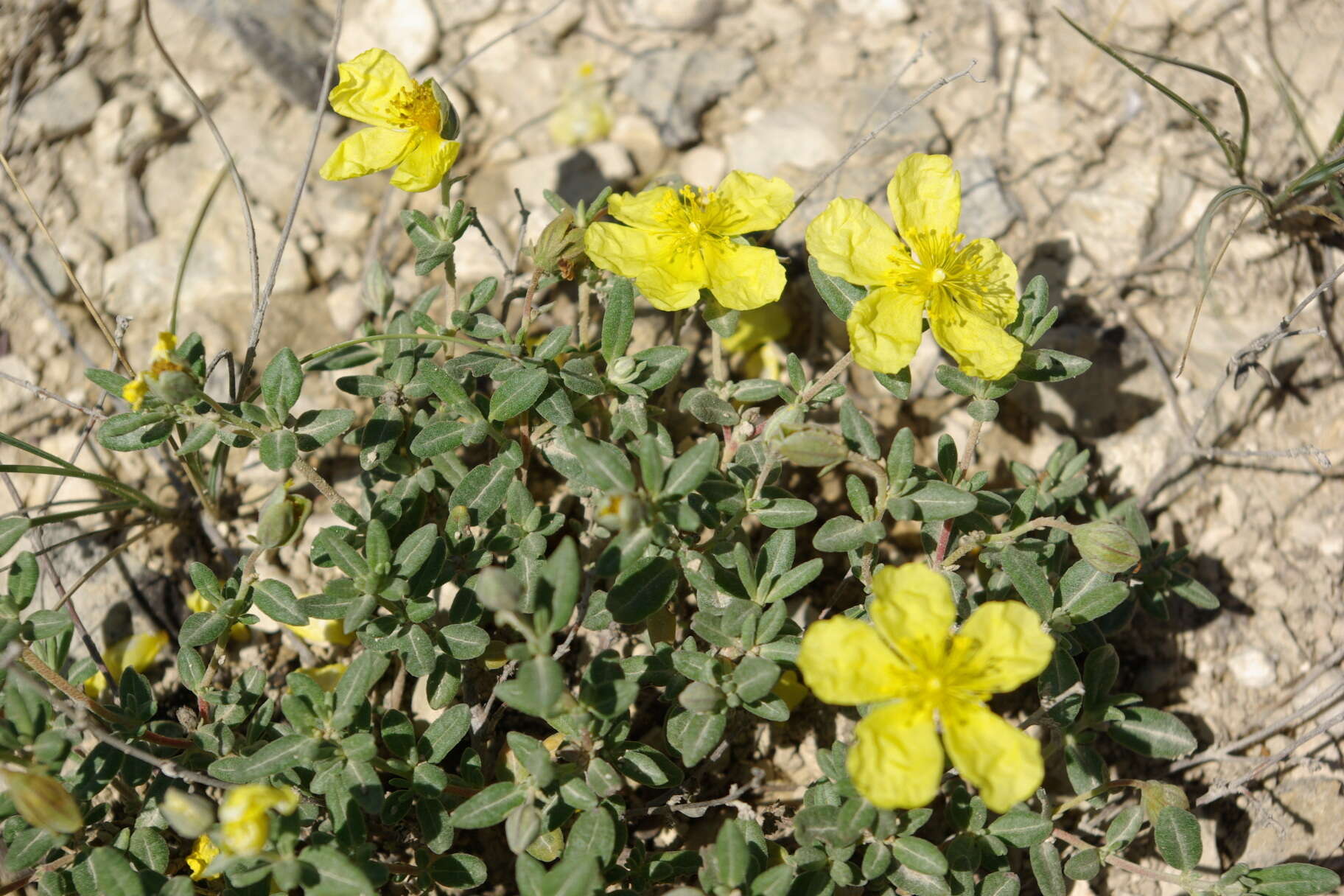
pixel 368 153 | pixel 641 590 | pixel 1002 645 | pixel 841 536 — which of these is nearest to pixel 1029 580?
pixel 1002 645

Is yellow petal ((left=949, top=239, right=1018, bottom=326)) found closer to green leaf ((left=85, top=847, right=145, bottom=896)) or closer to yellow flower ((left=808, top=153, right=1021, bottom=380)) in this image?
yellow flower ((left=808, top=153, right=1021, bottom=380))

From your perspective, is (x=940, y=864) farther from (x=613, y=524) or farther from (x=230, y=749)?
(x=230, y=749)

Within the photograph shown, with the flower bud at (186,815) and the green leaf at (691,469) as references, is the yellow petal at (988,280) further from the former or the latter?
the flower bud at (186,815)

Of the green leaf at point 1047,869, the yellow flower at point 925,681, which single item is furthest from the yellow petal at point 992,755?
the green leaf at point 1047,869

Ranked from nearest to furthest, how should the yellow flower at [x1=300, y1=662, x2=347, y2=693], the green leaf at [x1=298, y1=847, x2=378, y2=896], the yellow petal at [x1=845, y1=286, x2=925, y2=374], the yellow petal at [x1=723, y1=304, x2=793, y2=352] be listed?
the green leaf at [x1=298, y1=847, x2=378, y2=896], the yellow petal at [x1=845, y1=286, x2=925, y2=374], the yellow flower at [x1=300, y1=662, x2=347, y2=693], the yellow petal at [x1=723, y1=304, x2=793, y2=352]

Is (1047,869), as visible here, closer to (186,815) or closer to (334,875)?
(334,875)

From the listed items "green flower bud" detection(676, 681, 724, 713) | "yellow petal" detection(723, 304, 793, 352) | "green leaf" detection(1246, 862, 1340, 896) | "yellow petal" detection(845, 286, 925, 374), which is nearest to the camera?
"green flower bud" detection(676, 681, 724, 713)

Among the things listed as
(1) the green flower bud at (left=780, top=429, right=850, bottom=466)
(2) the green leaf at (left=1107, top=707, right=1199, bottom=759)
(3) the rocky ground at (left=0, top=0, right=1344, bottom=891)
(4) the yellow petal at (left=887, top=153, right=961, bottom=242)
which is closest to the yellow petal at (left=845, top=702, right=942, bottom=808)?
(1) the green flower bud at (left=780, top=429, right=850, bottom=466)
